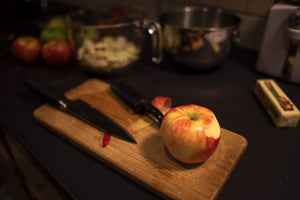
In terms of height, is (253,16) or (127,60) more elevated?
(253,16)

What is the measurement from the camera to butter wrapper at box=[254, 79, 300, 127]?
633 millimetres

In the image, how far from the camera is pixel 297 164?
0.56m

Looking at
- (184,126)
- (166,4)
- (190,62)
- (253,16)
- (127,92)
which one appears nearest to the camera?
(184,126)

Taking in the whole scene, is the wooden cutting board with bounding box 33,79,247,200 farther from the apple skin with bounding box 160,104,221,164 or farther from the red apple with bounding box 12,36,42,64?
the red apple with bounding box 12,36,42,64

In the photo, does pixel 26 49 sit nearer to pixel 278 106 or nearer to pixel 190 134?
pixel 190 134

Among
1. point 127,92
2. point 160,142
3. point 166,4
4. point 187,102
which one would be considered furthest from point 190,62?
point 166,4

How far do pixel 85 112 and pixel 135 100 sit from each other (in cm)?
15

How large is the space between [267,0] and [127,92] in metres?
0.69

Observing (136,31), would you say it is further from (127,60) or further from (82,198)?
(82,198)

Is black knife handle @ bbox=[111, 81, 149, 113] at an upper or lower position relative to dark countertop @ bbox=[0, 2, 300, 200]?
upper

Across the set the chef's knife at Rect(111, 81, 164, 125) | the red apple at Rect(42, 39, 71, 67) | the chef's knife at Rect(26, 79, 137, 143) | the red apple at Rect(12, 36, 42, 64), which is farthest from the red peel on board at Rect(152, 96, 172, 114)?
the red apple at Rect(12, 36, 42, 64)

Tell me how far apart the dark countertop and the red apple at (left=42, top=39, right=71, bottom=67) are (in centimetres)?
4

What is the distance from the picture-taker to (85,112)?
2.23 feet

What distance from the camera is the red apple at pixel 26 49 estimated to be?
100 centimetres
